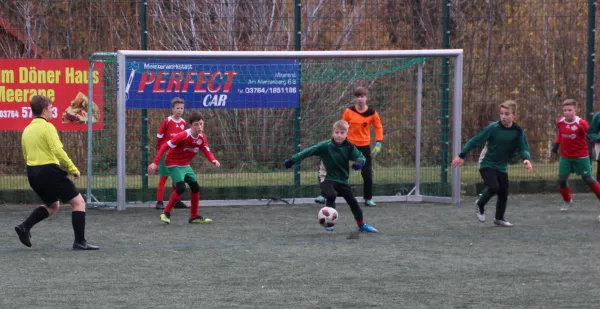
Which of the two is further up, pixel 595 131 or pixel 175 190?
pixel 595 131

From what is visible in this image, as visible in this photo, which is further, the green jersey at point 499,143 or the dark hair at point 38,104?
the green jersey at point 499,143

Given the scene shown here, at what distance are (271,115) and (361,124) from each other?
1520 mm

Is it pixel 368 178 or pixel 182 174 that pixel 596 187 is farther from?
pixel 182 174

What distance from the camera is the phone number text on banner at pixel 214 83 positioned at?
47.8 feet

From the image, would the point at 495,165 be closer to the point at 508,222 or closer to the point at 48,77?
the point at 508,222

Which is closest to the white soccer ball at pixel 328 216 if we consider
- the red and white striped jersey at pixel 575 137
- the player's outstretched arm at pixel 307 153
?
the player's outstretched arm at pixel 307 153

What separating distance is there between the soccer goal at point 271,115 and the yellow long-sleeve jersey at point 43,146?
377cm

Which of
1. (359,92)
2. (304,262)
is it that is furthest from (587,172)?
(304,262)

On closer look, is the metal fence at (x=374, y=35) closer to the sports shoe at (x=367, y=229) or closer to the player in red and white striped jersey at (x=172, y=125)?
the player in red and white striped jersey at (x=172, y=125)

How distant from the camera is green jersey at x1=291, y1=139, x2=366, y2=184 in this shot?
11625 mm

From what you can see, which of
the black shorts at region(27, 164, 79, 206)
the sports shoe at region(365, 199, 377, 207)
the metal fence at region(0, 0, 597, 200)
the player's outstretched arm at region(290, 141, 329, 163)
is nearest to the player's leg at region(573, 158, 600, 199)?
the metal fence at region(0, 0, 597, 200)

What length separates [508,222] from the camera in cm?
1252

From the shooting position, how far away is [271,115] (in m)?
15.3

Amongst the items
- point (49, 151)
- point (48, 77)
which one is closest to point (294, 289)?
point (49, 151)
